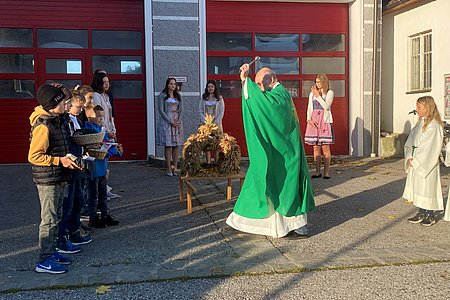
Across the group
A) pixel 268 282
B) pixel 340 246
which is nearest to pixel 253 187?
pixel 340 246

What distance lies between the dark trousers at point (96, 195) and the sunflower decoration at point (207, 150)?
1.17 meters

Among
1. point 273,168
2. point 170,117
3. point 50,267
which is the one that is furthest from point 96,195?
point 170,117

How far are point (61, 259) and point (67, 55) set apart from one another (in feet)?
25.2

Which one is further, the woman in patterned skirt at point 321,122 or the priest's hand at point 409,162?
the woman in patterned skirt at point 321,122

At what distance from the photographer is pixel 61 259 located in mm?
4715

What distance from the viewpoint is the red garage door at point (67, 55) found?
11328 millimetres

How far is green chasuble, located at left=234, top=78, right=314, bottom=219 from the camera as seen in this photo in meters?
5.48

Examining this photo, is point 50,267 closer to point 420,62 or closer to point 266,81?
point 266,81

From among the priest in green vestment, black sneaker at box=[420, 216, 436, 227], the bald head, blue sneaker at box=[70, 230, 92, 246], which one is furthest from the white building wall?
blue sneaker at box=[70, 230, 92, 246]

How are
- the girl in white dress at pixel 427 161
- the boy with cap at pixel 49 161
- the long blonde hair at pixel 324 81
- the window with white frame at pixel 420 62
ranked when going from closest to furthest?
the boy with cap at pixel 49 161, the girl in white dress at pixel 427 161, the long blonde hair at pixel 324 81, the window with white frame at pixel 420 62

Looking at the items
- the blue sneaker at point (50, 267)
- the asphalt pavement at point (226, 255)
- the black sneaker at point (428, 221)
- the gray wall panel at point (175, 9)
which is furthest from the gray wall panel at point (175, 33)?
the blue sneaker at point (50, 267)

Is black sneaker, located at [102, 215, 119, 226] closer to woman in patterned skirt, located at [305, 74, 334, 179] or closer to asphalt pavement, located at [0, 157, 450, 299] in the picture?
asphalt pavement, located at [0, 157, 450, 299]

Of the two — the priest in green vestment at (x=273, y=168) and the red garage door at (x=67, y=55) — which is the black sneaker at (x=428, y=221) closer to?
the priest in green vestment at (x=273, y=168)

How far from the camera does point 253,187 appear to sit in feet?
18.5
